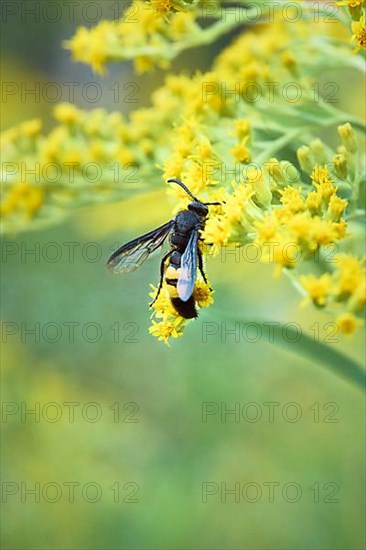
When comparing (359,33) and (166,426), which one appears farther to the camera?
(166,426)

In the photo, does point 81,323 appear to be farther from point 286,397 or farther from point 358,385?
point 358,385

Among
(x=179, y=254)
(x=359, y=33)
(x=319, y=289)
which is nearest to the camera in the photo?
(x=319, y=289)

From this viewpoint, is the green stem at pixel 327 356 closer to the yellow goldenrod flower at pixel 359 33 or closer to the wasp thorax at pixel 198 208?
the wasp thorax at pixel 198 208

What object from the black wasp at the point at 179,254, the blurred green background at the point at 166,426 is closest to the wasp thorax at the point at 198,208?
the black wasp at the point at 179,254

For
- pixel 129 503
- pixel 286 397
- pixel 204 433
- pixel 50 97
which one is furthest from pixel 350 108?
pixel 50 97

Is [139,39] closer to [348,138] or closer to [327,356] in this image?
[348,138]

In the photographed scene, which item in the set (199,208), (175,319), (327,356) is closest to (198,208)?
(199,208)

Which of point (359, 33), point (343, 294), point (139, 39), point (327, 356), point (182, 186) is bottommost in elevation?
point (327, 356)
